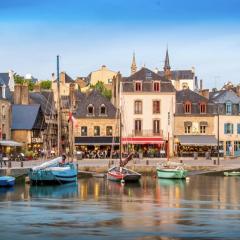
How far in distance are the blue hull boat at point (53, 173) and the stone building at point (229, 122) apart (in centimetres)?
3232

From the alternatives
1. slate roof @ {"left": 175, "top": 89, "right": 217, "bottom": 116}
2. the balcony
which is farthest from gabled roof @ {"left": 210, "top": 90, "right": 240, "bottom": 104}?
the balcony

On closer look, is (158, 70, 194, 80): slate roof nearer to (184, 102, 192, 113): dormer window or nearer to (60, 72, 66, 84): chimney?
(60, 72, 66, 84): chimney

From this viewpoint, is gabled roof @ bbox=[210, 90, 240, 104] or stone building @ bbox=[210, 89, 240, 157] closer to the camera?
stone building @ bbox=[210, 89, 240, 157]

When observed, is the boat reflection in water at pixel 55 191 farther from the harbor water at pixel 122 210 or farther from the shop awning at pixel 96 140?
the shop awning at pixel 96 140

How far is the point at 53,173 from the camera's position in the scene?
7081 centimetres

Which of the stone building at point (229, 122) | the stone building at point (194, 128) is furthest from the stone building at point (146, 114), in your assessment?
the stone building at point (229, 122)

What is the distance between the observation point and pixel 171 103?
99000 millimetres

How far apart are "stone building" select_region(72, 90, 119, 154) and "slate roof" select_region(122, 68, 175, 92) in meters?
3.78

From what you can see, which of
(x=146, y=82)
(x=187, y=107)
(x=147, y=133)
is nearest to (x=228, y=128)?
(x=187, y=107)

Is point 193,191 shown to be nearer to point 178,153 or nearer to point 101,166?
point 101,166

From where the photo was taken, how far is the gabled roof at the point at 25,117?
99700 mm

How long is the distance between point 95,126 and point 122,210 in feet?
169

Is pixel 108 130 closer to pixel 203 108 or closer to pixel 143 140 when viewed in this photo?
pixel 143 140

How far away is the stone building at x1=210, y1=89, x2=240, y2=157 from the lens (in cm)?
10038
